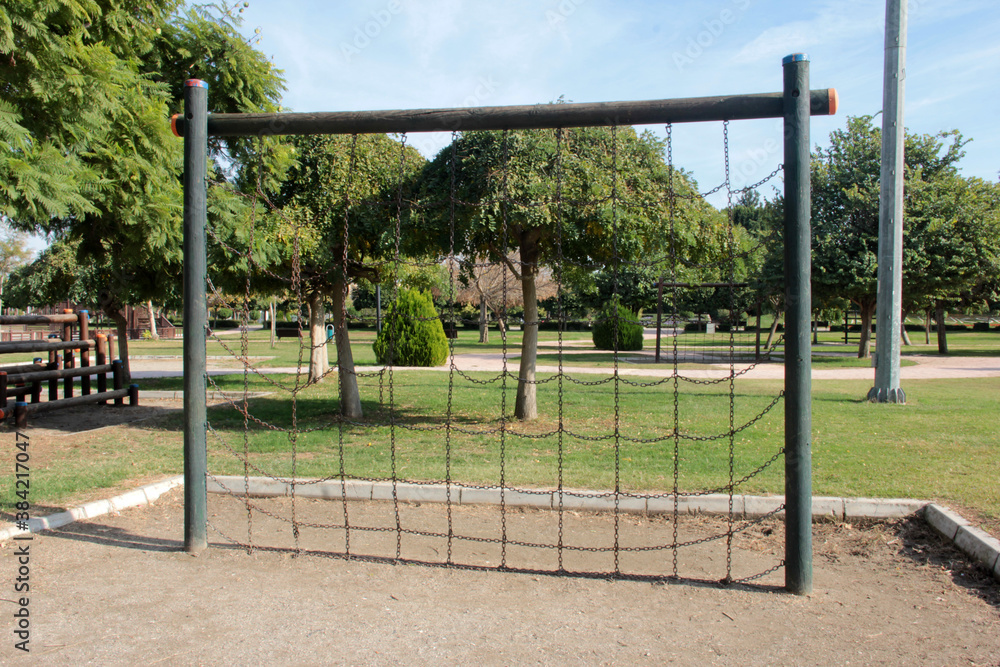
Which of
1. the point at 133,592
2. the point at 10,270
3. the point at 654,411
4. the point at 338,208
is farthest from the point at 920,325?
the point at 10,270

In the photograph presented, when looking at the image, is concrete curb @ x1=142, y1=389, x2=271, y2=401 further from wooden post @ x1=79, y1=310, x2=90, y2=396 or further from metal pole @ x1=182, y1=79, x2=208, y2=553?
metal pole @ x1=182, y1=79, x2=208, y2=553

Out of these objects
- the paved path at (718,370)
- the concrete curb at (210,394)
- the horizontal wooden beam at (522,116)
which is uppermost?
the horizontal wooden beam at (522,116)

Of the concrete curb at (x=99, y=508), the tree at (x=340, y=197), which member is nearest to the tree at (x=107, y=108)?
the tree at (x=340, y=197)

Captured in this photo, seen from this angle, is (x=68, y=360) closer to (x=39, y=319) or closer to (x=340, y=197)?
(x=39, y=319)

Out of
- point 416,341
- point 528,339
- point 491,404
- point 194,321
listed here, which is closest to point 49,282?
point 416,341

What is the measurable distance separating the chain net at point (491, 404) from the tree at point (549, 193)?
0.09 ft

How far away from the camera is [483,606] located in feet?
12.6

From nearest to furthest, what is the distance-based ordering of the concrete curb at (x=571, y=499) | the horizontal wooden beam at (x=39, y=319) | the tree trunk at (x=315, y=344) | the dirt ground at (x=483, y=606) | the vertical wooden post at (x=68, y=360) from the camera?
the dirt ground at (x=483, y=606) < the concrete curb at (x=571, y=499) < the horizontal wooden beam at (x=39, y=319) < the vertical wooden post at (x=68, y=360) < the tree trunk at (x=315, y=344)

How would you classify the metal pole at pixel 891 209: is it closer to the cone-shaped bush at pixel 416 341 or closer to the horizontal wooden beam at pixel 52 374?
the cone-shaped bush at pixel 416 341

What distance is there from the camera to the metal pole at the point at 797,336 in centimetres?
398

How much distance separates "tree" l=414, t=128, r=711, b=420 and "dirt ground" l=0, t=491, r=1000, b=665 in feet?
12.0

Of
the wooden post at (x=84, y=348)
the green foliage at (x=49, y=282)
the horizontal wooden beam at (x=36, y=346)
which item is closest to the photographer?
the horizontal wooden beam at (x=36, y=346)

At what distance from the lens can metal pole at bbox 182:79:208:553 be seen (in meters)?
4.65

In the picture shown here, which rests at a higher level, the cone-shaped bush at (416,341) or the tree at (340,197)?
the tree at (340,197)
